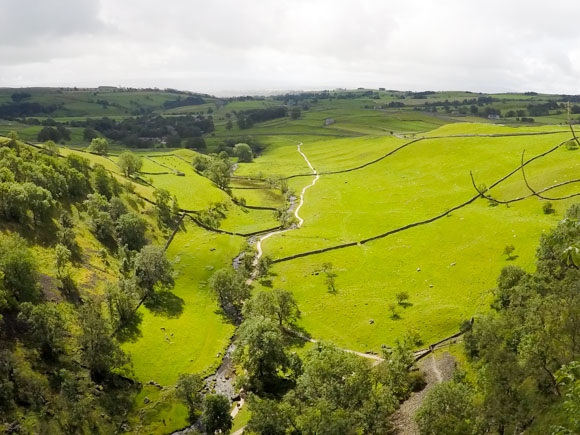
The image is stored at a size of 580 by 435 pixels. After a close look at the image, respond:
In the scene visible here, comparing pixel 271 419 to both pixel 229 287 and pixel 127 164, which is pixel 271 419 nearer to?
pixel 229 287

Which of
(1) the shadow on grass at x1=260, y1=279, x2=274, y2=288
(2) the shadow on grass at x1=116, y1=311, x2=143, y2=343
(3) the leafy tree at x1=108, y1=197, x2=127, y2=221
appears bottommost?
(2) the shadow on grass at x1=116, y1=311, x2=143, y2=343

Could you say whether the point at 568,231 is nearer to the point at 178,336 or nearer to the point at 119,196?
the point at 178,336

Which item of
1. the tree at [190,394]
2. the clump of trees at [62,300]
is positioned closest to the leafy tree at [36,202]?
the clump of trees at [62,300]

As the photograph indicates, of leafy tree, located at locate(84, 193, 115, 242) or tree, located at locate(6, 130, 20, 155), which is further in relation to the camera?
tree, located at locate(6, 130, 20, 155)

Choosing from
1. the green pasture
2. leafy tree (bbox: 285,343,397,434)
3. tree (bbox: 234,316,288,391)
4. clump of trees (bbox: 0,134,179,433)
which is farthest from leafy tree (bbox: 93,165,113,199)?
leafy tree (bbox: 285,343,397,434)

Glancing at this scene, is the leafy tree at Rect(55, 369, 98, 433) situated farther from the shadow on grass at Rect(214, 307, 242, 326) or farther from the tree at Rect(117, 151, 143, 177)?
the tree at Rect(117, 151, 143, 177)

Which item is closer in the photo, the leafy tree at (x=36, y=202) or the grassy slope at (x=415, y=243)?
the grassy slope at (x=415, y=243)

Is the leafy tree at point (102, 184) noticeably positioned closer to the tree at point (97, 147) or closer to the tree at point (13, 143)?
the tree at point (13, 143)
